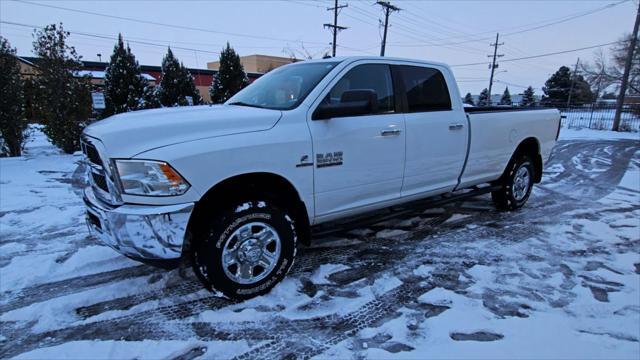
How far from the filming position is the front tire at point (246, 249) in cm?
273

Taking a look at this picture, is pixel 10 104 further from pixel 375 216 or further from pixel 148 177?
pixel 375 216

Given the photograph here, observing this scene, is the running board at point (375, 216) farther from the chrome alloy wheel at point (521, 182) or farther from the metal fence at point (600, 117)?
the metal fence at point (600, 117)

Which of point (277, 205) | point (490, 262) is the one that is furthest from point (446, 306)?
point (277, 205)

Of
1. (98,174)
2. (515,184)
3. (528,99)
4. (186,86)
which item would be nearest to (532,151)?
(515,184)

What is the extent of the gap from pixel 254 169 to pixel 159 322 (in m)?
1.31

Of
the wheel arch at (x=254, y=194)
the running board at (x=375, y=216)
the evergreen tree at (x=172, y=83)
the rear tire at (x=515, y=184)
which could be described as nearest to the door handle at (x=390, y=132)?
the running board at (x=375, y=216)

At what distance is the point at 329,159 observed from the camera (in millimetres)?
3166

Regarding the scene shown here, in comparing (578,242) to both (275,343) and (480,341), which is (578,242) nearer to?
(480,341)

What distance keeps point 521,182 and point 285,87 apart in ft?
12.9

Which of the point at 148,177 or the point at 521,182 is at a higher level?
the point at 148,177

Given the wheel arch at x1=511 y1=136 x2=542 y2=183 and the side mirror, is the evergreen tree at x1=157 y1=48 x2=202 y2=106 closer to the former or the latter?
the wheel arch at x1=511 y1=136 x2=542 y2=183

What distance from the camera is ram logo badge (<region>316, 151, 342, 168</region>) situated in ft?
10.2

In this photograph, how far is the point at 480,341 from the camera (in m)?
2.53

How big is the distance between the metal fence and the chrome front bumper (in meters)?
28.1
